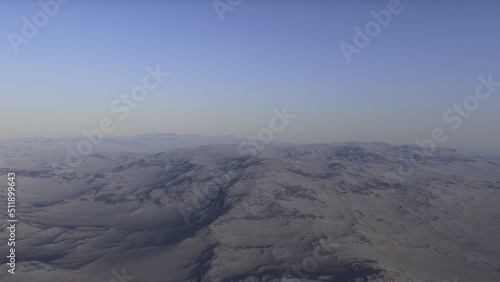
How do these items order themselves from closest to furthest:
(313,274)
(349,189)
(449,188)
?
(313,274) < (349,189) < (449,188)

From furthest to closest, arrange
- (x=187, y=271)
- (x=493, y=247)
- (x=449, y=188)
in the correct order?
(x=449, y=188)
(x=493, y=247)
(x=187, y=271)

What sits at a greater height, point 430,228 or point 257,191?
point 257,191

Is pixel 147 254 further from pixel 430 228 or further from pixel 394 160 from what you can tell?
pixel 394 160

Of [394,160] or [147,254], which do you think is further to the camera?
[394,160]

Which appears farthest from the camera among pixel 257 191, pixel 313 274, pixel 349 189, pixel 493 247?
pixel 349 189

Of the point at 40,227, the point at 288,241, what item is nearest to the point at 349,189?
the point at 288,241

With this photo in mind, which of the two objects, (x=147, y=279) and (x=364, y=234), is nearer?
(x=147, y=279)

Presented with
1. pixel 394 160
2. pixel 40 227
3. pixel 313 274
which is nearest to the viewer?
pixel 313 274

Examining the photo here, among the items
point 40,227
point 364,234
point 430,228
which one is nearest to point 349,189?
point 430,228

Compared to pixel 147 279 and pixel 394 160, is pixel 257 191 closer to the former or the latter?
pixel 147 279
